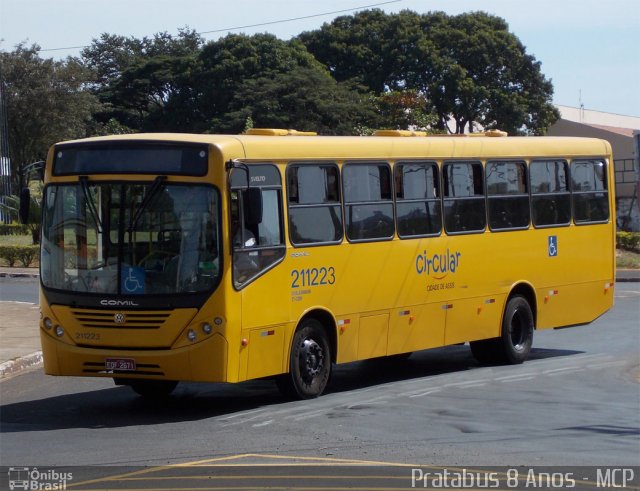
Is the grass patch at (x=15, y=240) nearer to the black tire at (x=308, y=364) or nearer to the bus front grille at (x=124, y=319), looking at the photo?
the black tire at (x=308, y=364)

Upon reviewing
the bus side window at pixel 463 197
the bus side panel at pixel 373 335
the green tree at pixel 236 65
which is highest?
the green tree at pixel 236 65

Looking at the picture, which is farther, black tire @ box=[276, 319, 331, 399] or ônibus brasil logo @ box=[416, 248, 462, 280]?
ônibus brasil logo @ box=[416, 248, 462, 280]

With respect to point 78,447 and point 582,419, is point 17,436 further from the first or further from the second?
point 582,419

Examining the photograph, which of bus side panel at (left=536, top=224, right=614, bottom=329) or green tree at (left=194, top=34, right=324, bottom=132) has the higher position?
green tree at (left=194, top=34, right=324, bottom=132)

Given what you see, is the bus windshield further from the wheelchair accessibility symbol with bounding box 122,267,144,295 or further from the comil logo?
the comil logo

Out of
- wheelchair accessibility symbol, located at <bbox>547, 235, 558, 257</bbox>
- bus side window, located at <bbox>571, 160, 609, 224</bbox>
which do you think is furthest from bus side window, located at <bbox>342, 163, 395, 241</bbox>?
bus side window, located at <bbox>571, 160, 609, 224</bbox>

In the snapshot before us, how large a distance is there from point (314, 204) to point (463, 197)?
3.18 meters

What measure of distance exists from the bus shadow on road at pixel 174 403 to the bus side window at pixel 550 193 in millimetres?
2545

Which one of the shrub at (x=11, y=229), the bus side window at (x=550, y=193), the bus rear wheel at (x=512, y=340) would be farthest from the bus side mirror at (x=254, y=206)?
the shrub at (x=11, y=229)

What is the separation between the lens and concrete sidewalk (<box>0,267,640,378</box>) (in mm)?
16578

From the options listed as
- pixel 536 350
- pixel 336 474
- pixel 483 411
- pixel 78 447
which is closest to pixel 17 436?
pixel 78 447

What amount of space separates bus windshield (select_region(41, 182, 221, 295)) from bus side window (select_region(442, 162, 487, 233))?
457 centimetres

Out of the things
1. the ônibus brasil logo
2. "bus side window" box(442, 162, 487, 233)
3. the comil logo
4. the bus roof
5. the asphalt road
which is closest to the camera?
the comil logo

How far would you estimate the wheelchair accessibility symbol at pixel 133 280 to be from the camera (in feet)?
38.2
